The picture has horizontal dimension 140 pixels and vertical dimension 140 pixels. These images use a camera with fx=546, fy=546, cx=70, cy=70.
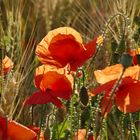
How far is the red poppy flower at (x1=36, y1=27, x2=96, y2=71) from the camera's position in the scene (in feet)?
3.47

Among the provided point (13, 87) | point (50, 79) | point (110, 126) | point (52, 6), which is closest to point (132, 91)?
point (50, 79)

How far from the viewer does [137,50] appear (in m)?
1.19

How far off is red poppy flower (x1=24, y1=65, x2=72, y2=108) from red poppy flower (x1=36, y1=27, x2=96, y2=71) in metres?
0.03

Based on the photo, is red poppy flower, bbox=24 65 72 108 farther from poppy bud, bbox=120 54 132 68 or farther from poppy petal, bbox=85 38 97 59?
poppy bud, bbox=120 54 132 68

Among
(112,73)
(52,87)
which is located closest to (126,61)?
(112,73)

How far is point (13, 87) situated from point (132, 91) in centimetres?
29

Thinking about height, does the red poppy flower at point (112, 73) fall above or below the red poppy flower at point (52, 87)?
above

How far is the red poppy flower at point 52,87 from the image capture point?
3.29ft

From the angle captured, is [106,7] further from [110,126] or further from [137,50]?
[137,50]

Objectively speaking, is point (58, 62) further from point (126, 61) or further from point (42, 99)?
point (126, 61)

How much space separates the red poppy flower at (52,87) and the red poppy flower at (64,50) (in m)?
0.03

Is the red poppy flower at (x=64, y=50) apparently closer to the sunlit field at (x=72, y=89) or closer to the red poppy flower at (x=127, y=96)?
the sunlit field at (x=72, y=89)

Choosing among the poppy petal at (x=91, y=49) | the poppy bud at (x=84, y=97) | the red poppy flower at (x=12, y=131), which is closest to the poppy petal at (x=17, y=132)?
the red poppy flower at (x=12, y=131)

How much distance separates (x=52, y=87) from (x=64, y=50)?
10 centimetres
